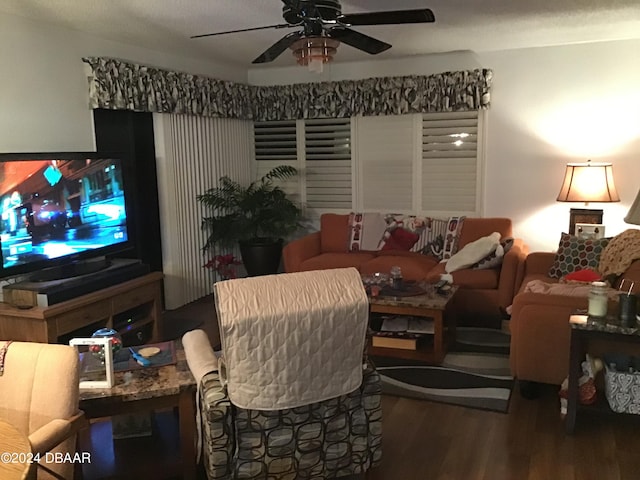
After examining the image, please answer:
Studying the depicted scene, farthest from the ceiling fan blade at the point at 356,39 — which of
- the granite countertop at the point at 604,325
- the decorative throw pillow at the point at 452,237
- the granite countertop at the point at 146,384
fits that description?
the decorative throw pillow at the point at 452,237

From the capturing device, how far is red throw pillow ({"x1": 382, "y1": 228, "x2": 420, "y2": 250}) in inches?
214

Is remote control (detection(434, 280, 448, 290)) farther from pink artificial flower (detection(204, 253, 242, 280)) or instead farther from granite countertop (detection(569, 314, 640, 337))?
pink artificial flower (detection(204, 253, 242, 280))

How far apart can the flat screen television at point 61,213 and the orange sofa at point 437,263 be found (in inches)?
68.1

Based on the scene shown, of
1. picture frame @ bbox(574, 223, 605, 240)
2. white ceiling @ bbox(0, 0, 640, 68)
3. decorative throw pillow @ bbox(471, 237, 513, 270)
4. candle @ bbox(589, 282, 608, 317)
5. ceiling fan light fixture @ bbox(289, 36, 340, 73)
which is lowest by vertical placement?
decorative throw pillow @ bbox(471, 237, 513, 270)

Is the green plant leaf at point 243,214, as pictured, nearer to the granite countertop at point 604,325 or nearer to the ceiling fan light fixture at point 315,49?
the ceiling fan light fixture at point 315,49

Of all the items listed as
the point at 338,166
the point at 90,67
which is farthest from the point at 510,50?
the point at 90,67

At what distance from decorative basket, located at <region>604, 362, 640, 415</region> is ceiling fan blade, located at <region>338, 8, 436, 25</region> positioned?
1.99 meters

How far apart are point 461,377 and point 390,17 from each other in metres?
2.18

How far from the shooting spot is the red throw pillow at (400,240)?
5.43m

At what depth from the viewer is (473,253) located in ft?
15.6

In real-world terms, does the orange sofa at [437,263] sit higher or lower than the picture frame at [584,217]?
lower

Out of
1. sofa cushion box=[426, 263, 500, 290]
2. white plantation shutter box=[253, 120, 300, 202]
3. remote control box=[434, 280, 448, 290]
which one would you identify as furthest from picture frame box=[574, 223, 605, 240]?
white plantation shutter box=[253, 120, 300, 202]

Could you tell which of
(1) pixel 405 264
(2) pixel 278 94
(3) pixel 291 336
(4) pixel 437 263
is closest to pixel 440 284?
(1) pixel 405 264

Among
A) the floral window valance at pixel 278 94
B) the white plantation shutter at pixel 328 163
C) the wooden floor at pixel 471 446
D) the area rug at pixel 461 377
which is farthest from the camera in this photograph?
the white plantation shutter at pixel 328 163
